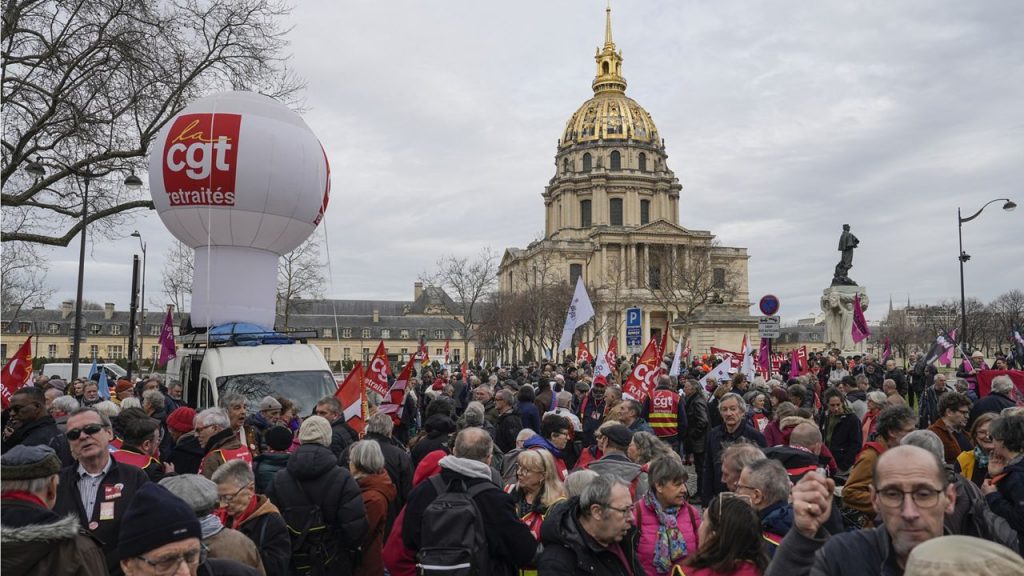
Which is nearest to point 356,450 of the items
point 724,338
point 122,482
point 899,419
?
point 122,482

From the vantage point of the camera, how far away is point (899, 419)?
5820mm

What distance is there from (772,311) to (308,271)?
38.5 metres

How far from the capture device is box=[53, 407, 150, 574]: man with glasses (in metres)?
4.89

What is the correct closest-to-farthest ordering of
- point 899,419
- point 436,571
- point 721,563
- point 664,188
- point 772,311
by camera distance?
point 721,563, point 436,571, point 899,419, point 772,311, point 664,188

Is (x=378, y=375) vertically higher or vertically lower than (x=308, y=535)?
higher

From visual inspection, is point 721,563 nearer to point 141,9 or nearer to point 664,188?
point 141,9

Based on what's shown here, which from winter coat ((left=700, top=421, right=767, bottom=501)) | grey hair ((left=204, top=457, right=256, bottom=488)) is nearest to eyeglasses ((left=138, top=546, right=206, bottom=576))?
grey hair ((left=204, top=457, right=256, bottom=488))

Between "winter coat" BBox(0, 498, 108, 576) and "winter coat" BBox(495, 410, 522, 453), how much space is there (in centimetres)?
634

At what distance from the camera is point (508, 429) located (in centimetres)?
946

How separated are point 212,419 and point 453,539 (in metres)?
2.95

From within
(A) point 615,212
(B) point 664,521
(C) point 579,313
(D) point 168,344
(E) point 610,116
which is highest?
(E) point 610,116

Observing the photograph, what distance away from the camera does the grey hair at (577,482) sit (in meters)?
4.61

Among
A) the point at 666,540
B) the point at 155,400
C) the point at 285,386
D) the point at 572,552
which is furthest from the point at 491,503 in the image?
the point at 285,386

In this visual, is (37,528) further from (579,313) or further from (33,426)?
(579,313)
